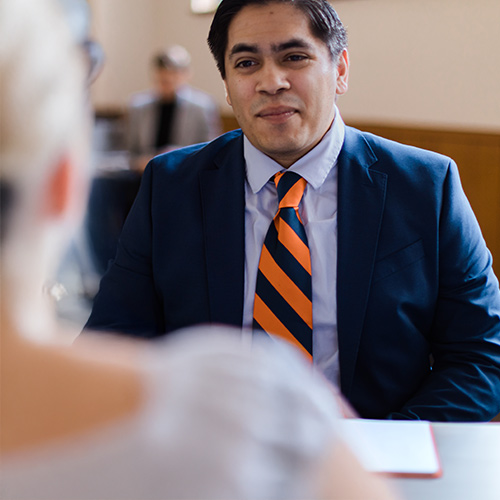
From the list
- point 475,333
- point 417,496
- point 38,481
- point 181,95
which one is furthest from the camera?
point 181,95

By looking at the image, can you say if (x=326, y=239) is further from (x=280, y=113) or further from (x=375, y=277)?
(x=280, y=113)

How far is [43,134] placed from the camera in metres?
0.47

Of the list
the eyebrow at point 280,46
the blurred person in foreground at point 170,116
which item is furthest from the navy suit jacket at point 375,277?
the blurred person in foreground at point 170,116

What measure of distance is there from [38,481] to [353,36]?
15.9 feet

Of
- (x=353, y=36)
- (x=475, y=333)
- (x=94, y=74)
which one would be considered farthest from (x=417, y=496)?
(x=353, y=36)

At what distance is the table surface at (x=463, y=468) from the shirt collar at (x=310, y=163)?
2.13 feet

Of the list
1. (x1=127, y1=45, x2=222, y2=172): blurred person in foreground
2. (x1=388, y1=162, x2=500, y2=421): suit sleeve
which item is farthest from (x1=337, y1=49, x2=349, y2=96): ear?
(x1=127, y1=45, x2=222, y2=172): blurred person in foreground

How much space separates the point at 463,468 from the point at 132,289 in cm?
84

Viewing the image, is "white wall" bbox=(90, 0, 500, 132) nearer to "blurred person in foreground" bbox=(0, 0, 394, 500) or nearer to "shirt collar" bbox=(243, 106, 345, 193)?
"shirt collar" bbox=(243, 106, 345, 193)

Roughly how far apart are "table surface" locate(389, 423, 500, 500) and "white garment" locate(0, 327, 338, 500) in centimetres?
49

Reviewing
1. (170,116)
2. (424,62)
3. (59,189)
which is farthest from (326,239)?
(170,116)

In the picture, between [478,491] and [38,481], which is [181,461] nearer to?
[38,481]

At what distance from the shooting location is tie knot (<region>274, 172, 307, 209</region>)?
4.89ft

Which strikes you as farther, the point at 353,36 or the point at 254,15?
the point at 353,36
